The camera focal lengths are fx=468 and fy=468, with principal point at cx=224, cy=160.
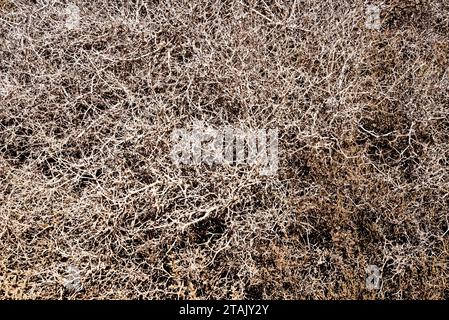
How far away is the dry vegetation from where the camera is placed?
81.7 inches

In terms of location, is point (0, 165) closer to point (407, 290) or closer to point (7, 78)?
point (7, 78)

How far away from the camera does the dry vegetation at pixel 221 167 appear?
207 cm

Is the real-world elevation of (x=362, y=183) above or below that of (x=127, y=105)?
below

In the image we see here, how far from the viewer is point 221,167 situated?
7.18 feet

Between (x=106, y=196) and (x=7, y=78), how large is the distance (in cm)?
89

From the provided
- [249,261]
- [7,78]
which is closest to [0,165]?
[7,78]

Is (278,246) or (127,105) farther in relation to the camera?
(127,105)

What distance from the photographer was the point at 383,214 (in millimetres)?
2139

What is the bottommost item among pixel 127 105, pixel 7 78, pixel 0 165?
pixel 0 165

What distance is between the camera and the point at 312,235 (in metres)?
2.17
